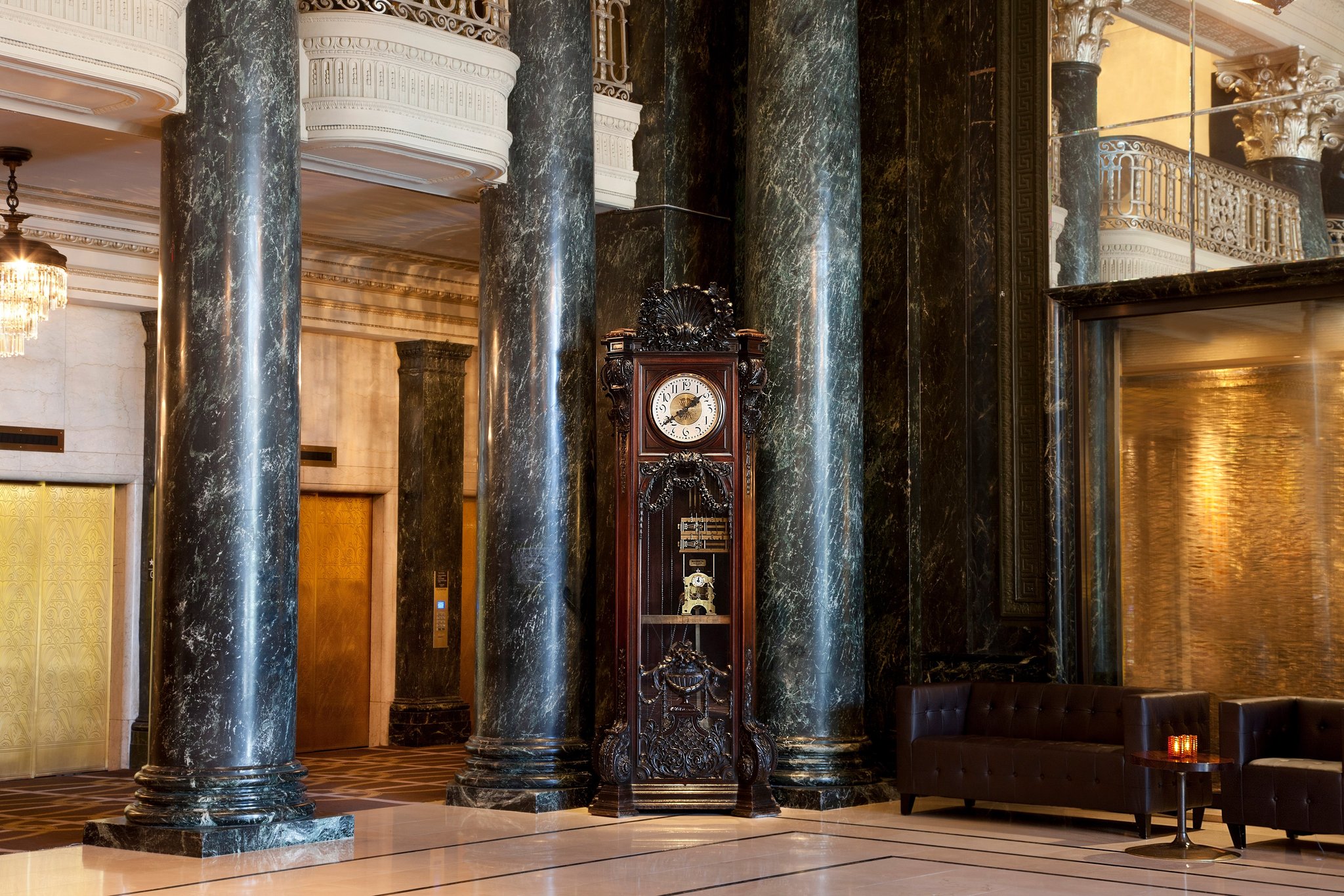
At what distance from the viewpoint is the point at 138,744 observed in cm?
1073

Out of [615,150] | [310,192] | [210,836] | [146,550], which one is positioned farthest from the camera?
[146,550]

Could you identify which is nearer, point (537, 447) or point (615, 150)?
point (537, 447)

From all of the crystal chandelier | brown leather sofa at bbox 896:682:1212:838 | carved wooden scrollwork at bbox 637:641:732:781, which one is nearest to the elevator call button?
the crystal chandelier

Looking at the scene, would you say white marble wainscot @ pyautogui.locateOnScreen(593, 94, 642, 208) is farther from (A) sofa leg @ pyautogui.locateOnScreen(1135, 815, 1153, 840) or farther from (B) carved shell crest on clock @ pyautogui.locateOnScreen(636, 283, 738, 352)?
(A) sofa leg @ pyautogui.locateOnScreen(1135, 815, 1153, 840)

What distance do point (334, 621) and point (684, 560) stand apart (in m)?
4.40

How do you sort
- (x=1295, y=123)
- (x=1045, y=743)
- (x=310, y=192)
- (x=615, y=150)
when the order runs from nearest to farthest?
(x=1045, y=743) < (x=1295, y=123) < (x=615, y=150) < (x=310, y=192)

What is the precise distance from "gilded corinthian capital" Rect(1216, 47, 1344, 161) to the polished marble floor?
3.58m

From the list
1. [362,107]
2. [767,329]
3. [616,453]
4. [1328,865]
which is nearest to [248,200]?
[362,107]

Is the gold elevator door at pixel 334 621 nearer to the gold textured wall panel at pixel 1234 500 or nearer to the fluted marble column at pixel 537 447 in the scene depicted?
the fluted marble column at pixel 537 447

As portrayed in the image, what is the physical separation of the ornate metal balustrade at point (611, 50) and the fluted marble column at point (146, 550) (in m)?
3.51

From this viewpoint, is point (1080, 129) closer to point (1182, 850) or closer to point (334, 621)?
point (1182, 850)

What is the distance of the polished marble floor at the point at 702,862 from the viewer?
255 inches

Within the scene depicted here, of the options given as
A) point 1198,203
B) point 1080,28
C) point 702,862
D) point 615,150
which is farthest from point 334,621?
point 1198,203

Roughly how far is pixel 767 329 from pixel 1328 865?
3.95 metres
